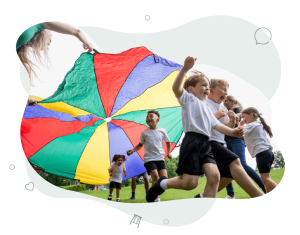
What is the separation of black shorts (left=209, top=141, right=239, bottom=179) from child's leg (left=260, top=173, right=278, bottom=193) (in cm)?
31

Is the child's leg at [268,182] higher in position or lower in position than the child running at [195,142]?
lower

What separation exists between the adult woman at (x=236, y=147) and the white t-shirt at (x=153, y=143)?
535 millimetres

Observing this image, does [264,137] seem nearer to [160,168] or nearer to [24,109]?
[160,168]

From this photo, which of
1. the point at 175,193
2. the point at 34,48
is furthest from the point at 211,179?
the point at 34,48

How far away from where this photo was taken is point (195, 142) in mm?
2432

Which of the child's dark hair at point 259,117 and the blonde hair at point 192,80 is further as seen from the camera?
the child's dark hair at point 259,117

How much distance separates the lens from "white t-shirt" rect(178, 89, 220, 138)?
2.46m

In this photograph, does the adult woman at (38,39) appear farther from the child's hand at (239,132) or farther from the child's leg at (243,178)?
the child's leg at (243,178)

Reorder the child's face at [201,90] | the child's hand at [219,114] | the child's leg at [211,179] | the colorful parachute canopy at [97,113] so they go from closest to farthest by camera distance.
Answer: the child's leg at [211,179], the child's face at [201,90], the child's hand at [219,114], the colorful parachute canopy at [97,113]

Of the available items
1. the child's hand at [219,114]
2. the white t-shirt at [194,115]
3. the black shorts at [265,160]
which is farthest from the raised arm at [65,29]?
the black shorts at [265,160]

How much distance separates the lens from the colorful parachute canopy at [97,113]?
9.18ft

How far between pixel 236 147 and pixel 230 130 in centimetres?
34

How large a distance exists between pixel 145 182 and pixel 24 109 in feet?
4.15

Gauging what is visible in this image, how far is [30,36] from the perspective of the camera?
2854mm
